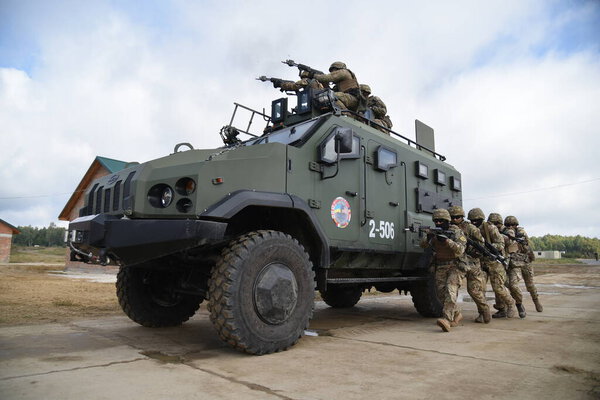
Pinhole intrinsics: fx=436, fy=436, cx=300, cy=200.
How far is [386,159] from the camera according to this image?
5.69m

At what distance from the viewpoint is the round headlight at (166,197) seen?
3.62 m

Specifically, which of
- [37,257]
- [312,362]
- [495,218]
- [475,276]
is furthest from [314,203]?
[37,257]

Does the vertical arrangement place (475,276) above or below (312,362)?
above

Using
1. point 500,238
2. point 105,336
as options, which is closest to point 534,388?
point 105,336

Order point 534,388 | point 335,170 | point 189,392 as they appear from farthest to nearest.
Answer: point 335,170 → point 534,388 → point 189,392

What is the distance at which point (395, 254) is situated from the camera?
18.9ft

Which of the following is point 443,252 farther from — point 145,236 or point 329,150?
point 145,236

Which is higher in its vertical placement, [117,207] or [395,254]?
[117,207]

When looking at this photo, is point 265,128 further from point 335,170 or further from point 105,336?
point 105,336

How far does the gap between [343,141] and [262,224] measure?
120 centimetres

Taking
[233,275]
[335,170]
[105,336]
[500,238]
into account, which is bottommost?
[105,336]

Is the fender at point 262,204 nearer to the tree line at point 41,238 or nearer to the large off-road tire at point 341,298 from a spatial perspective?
the large off-road tire at point 341,298

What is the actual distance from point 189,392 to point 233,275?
40.2 inches

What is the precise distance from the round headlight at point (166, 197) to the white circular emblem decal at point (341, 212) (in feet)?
5.82
